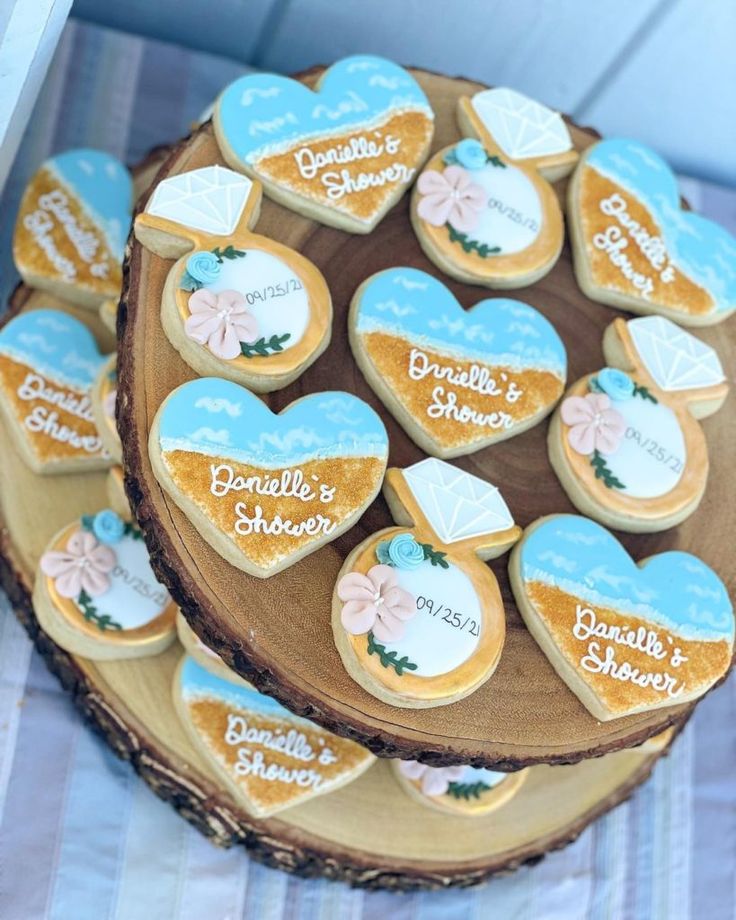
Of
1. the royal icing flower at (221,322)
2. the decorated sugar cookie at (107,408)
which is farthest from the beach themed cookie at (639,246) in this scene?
the decorated sugar cookie at (107,408)

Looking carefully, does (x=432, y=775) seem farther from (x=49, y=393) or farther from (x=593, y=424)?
(x=49, y=393)

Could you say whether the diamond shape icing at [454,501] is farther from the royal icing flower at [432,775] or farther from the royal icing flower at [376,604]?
the royal icing flower at [432,775]

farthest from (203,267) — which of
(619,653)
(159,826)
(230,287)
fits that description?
(159,826)

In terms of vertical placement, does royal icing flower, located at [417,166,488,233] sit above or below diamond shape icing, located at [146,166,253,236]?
above

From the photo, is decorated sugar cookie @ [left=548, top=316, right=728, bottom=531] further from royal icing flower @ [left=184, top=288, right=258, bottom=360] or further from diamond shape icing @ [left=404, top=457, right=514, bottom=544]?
royal icing flower @ [left=184, top=288, right=258, bottom=360]

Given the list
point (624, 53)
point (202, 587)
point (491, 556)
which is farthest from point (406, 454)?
point (624, 53)

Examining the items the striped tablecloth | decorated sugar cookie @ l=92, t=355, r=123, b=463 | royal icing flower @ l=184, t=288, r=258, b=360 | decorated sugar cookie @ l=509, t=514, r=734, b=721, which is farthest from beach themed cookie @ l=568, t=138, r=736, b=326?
the striped tablecloth

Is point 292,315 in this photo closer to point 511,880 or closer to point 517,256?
point 517,256
